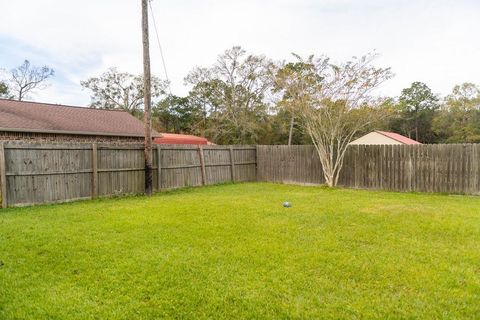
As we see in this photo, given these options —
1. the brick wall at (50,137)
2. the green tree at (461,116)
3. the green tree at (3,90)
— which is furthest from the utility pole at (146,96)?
the green tree at (461,116)

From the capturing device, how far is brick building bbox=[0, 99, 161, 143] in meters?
12.0

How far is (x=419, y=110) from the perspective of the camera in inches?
1510

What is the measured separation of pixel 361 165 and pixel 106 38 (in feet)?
36.2

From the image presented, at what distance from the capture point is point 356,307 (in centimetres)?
267

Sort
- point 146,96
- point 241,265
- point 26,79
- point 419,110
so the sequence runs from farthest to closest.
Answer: point 419,110 → point 26,79 → point 146,96 → point 241,265

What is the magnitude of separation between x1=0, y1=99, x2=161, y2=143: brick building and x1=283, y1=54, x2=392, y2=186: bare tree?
8282 millimetres

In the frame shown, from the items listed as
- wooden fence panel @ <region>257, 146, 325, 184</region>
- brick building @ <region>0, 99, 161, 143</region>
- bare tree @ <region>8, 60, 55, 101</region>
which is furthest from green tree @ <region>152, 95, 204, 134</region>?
wooden fence panel @ <region>257, 146, 325, 184</region>

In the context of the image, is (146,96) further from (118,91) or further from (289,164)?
(118,91)

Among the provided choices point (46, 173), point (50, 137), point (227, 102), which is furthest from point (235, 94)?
point (46, 173)

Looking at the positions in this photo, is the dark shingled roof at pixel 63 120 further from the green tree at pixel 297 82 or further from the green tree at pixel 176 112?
the green tree at pixel 176 112

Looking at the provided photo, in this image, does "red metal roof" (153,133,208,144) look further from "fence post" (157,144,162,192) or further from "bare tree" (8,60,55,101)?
"bare tree" (8,60,55,101)

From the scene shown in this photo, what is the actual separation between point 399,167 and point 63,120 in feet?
43.6

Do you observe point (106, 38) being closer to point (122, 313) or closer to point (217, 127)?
point (122, 313)

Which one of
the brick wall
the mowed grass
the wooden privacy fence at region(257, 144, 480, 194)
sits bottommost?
the mowed grass
